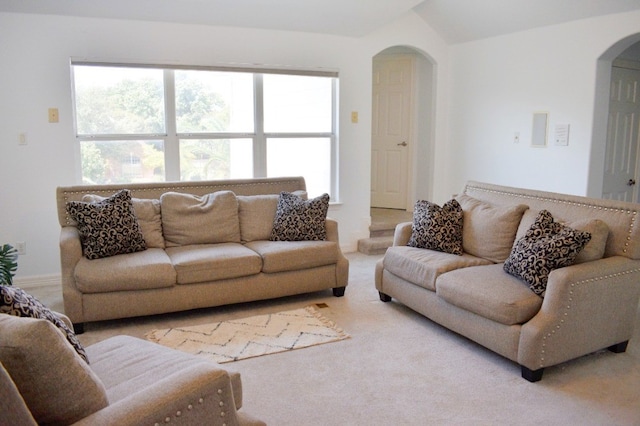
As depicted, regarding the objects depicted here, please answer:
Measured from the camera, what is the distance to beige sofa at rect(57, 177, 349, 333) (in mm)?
3531

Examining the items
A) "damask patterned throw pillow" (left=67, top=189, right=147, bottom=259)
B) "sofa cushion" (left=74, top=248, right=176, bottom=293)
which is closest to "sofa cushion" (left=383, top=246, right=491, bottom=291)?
"sofa cushion" (left=74, top=248, right=176, bottom=293)

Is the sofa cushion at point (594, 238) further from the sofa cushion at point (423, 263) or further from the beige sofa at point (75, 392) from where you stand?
the beige sofa at point (75, 392)

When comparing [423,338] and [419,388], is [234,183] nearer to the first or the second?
[423,338]

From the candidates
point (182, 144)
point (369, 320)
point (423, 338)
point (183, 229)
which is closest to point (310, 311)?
point (369, 320)

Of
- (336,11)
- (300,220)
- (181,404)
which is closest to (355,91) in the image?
(336,11)

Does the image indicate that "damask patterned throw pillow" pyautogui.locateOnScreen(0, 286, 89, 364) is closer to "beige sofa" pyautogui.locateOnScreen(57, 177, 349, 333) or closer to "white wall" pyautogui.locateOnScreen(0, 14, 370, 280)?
"beige sofa" pyautogui.locateOnScreen(57, 177, 349, 333)

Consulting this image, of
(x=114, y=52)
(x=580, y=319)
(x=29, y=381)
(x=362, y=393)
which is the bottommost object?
(x=362, y=393)

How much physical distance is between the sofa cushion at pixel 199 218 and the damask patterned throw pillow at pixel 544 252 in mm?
2181

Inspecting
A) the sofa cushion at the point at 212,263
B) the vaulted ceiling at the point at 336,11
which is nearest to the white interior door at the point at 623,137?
the vaulted ceiling at the point at 336,11

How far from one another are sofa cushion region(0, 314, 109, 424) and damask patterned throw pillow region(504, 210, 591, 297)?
239cm

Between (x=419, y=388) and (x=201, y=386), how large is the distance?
1.56 metres

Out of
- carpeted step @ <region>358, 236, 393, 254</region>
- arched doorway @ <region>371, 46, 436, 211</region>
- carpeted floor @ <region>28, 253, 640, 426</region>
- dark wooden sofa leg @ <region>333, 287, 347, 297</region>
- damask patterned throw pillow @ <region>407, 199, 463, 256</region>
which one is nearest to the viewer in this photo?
carpeted floor @ <region>28, 253, 640, 426</region>

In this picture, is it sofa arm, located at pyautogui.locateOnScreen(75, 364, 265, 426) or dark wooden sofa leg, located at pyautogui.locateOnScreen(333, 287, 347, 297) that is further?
dark wooden sofa leg, located at pyautogui.locateOnScreen(333, 287, 347, 297)

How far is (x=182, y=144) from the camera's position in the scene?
5.09 meters
